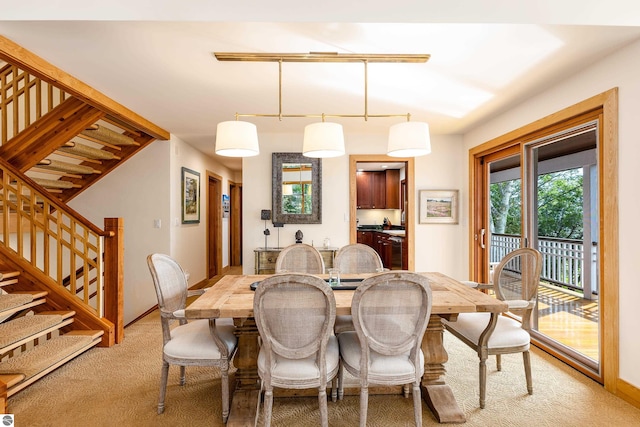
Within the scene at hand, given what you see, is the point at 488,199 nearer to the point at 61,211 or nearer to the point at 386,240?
the point at 386,240

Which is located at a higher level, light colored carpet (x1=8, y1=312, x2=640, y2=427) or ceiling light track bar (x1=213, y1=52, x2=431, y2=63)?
ceiling light track bar (x1=213, y1=52, x2=431, y2=63)

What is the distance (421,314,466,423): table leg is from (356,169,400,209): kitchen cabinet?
19.1ft

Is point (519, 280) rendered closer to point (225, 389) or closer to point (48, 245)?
point (225, 389)

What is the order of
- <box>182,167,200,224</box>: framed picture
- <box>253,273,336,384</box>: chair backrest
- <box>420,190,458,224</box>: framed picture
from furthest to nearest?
1. <box>182,167,200,224</box>: framed picture
2. <box>420,190,458,224</box>: framed picture
3. <box>253,273,336,384</box>: chair backrest

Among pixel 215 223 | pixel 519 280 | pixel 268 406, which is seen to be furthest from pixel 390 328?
pixel 215 223

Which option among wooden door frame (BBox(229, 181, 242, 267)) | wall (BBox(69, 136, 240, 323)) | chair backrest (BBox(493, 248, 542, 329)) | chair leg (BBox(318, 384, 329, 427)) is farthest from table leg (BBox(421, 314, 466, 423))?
wooden door frame (BBox(229, 181, 242, 267))

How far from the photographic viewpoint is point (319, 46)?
2406 millimetres

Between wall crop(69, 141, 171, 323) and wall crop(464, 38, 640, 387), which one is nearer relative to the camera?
wall crop(464, 38, 640, 387)

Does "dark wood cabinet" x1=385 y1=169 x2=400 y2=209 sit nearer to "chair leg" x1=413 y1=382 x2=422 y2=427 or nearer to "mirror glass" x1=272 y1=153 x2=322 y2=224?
"mirror glass" x1=272 y1=153 x2=322 y2=224

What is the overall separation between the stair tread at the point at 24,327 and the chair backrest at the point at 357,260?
247 centimetres

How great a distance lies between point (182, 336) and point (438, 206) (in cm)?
378

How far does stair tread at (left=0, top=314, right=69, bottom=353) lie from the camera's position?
8.45 feet

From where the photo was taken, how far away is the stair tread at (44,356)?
2.54 metres

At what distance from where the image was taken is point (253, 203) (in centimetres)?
493
